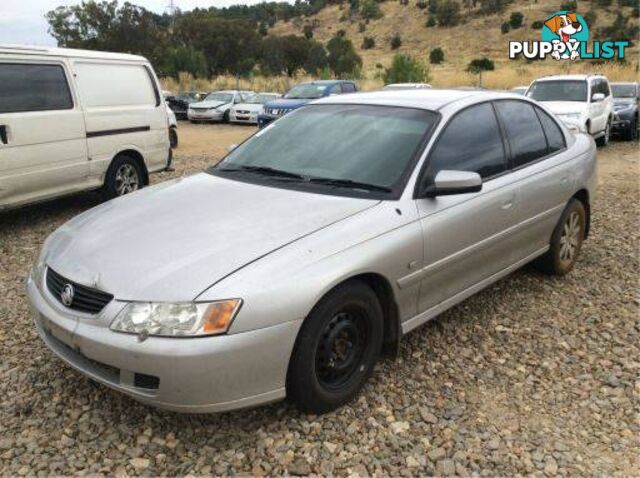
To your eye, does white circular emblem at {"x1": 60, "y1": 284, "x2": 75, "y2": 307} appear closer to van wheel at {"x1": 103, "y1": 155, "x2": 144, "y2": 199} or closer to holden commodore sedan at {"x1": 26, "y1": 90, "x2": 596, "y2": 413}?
holden commodore sedan at {"x1": 26, "y1": 90, "x2": 596, "y2": 413}

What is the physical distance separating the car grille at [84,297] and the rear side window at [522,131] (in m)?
2.85

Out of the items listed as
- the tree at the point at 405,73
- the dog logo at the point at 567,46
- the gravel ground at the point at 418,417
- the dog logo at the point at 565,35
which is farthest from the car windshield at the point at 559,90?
the dog logo at the point at 565,35

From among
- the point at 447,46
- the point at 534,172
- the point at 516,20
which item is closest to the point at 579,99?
the point at 534,172

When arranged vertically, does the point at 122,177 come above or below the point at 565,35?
below

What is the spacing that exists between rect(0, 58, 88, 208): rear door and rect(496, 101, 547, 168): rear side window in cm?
480

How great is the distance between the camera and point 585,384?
337 centimetres

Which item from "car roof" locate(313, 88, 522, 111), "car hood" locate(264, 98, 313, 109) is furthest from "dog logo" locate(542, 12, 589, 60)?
"car roof" locate(313, 88, 522, 111)

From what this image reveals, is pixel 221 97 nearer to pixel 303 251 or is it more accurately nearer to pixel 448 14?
pixel 303 251

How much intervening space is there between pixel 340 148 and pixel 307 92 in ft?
46.0

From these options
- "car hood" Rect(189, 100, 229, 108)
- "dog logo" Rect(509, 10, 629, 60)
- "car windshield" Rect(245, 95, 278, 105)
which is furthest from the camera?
"dog logo" Rect(509, 10, 629, 60)

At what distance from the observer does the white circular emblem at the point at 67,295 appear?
2.80m

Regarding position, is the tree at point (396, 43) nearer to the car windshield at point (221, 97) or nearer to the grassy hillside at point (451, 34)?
the grassy hillside at point (451, 34)

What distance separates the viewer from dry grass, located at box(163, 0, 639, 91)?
3225 centimetres

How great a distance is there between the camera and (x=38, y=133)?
634 centimetres
